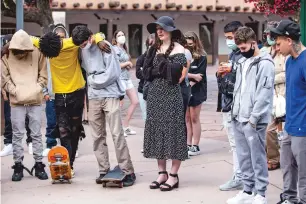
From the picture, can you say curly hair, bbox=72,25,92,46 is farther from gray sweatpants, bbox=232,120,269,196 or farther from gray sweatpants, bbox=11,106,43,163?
gray sweatpants, bbox=232,120,269,196

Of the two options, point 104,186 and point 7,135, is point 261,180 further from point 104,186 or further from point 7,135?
point 7,135

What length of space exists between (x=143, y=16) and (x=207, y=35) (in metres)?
4.28

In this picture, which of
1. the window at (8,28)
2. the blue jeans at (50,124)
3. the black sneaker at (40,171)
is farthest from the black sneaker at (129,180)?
the window at (8,28)

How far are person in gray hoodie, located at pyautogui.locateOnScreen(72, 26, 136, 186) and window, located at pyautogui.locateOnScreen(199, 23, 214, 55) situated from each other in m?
29.3

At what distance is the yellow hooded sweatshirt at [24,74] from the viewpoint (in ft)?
24.1

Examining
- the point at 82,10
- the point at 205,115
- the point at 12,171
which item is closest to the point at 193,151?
the point at 12,171

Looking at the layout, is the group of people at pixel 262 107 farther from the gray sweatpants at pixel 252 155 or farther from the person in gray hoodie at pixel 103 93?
the person in gray hoodie at pixel 103 93

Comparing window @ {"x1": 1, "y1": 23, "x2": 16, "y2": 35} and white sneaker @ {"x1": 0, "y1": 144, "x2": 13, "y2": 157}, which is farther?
window @ {"x1": 1, "y1": 23, "x2": 16, "y2": 35}

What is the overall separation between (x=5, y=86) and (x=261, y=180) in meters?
3.09

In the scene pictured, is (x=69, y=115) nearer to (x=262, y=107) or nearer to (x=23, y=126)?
(x=23, y=126)

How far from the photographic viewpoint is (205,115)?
45.8 ft

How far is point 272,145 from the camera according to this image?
7.91m

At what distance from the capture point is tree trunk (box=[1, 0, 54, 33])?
24344 mm

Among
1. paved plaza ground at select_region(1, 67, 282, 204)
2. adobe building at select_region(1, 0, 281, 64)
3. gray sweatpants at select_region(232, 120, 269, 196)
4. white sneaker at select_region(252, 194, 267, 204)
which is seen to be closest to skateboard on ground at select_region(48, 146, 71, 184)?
paved plaza ground at select_region(1, 67, 282, 204)
